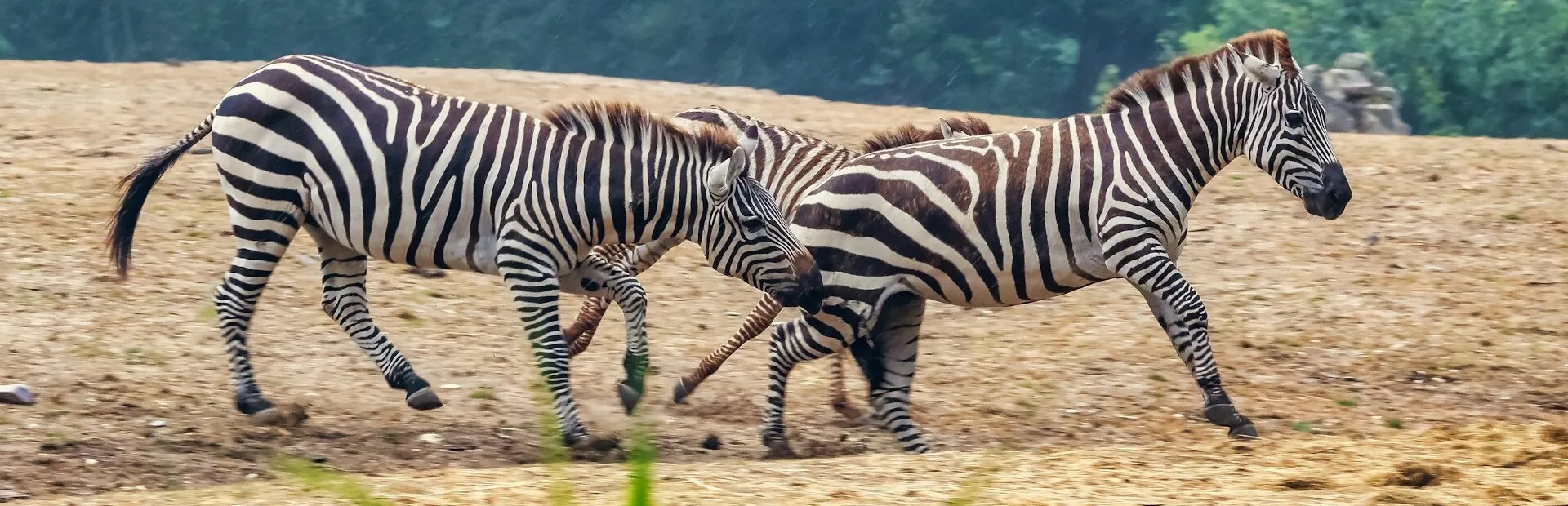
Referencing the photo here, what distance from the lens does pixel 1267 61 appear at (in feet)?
25.0

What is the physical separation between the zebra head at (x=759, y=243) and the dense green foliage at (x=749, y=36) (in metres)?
39.8

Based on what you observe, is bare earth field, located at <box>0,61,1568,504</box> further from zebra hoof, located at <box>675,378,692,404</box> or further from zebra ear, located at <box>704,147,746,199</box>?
zebra ear, located at <box>704,147,746,199</box>

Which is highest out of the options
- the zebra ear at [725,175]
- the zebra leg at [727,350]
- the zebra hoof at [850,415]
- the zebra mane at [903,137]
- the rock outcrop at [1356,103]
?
the rock outcrop at [1356,103]

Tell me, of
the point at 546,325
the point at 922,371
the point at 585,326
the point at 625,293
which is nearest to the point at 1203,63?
the point at 922,371

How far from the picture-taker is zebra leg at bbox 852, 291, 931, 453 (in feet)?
24.6

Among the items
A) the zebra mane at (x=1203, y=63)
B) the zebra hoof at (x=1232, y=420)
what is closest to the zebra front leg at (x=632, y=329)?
the zebra mane at (x=1203, y=63)

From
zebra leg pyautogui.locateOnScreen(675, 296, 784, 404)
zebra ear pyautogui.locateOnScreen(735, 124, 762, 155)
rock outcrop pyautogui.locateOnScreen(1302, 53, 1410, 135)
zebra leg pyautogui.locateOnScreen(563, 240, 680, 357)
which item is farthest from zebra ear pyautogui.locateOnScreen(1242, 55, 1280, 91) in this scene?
rock outcrop pyautogui.locateOnScreen(1302, 53, 1410, 135)

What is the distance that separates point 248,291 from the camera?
7414 millimetres

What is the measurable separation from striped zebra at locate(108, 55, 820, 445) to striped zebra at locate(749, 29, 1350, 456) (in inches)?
15.0

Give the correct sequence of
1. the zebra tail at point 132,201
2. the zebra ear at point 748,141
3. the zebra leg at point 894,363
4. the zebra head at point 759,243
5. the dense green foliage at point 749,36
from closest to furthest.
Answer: the zebra head at point 759,243
the zebra ear at point 748,141
the zebra leg at point 894,363
the zebra tail at point 132,201
the dense green foliage at point 749,36

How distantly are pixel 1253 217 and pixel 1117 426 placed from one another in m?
5.11

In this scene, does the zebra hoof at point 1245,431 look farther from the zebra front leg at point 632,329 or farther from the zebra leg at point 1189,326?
the zebra front leg at point 632,329

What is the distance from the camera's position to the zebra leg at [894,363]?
24.6 ft

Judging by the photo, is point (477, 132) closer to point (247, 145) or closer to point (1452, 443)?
point (247, 145)
